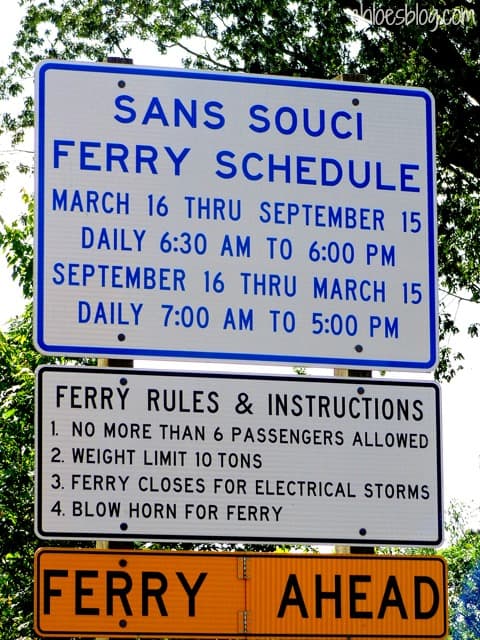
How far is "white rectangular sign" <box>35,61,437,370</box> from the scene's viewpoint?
19.4 feet

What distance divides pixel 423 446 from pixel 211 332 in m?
1.03

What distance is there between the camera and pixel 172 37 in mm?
20719

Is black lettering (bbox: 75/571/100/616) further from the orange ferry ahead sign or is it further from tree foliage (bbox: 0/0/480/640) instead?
tree foliage (bbox: 0/0/480/640)

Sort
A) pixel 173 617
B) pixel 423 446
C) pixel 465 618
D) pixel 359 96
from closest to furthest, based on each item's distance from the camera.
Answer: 1. pixel 173 617
2. pixel 423 446
3. pixel 359 96
4. pixel 465 618

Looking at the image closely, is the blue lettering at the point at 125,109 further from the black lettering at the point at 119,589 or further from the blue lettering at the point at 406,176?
the black lettering at the point at 119,589

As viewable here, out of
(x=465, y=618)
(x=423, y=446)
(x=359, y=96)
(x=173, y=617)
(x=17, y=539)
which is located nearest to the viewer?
(x=173, y=617)

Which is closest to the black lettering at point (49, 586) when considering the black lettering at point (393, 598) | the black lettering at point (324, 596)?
the black lettering at point (324, 596)

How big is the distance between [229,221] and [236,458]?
1.04 meters

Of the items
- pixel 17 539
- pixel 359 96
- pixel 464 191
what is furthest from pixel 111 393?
pixel 464 191

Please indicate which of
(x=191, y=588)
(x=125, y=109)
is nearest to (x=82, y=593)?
(x=191, y=588)

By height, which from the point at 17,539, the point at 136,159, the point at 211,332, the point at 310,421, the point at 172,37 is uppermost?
the point at 172,37

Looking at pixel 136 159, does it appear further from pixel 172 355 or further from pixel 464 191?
pixel 464 191

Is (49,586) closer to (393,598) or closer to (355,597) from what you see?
(355,597)

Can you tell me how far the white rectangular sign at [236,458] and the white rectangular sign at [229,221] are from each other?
19 cm
